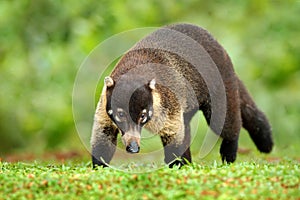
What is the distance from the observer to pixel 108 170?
6.88 meters

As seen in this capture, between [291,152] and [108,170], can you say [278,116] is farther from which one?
[108,170]

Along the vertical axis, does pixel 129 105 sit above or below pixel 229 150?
above

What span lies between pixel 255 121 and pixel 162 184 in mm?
3934

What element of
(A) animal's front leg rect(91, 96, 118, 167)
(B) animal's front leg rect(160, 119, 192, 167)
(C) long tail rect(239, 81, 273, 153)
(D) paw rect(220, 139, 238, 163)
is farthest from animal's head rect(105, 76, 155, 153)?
(C) long tail rect(239, 81, 273, 153)

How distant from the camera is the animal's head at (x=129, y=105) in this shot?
24.3 feet

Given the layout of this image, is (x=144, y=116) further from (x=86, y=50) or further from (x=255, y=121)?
(x=86, y=50)

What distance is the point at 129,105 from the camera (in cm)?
741

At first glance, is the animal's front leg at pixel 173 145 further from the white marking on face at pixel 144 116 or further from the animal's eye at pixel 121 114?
the animal's eye at pixel 121 114

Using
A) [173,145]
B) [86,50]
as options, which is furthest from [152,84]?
[86,50]

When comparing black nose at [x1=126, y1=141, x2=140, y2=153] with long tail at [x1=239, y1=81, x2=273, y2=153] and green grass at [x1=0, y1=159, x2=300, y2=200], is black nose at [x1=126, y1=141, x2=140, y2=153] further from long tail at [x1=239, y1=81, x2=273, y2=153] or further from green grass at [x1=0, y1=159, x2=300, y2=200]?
long tail at [x1=239, y1=81, x2=273, y2=153]

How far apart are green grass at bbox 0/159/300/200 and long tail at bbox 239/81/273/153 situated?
3.11 metres

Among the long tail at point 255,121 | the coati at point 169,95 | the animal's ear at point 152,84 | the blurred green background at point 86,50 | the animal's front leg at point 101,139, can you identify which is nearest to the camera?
the coati at point 169,95

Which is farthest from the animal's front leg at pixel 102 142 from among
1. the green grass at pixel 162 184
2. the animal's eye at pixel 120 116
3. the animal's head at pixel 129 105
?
the green grass at pixel 162 184

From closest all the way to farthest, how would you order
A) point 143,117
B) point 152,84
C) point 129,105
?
point 129,105 < point 143,117 < point 152,84
